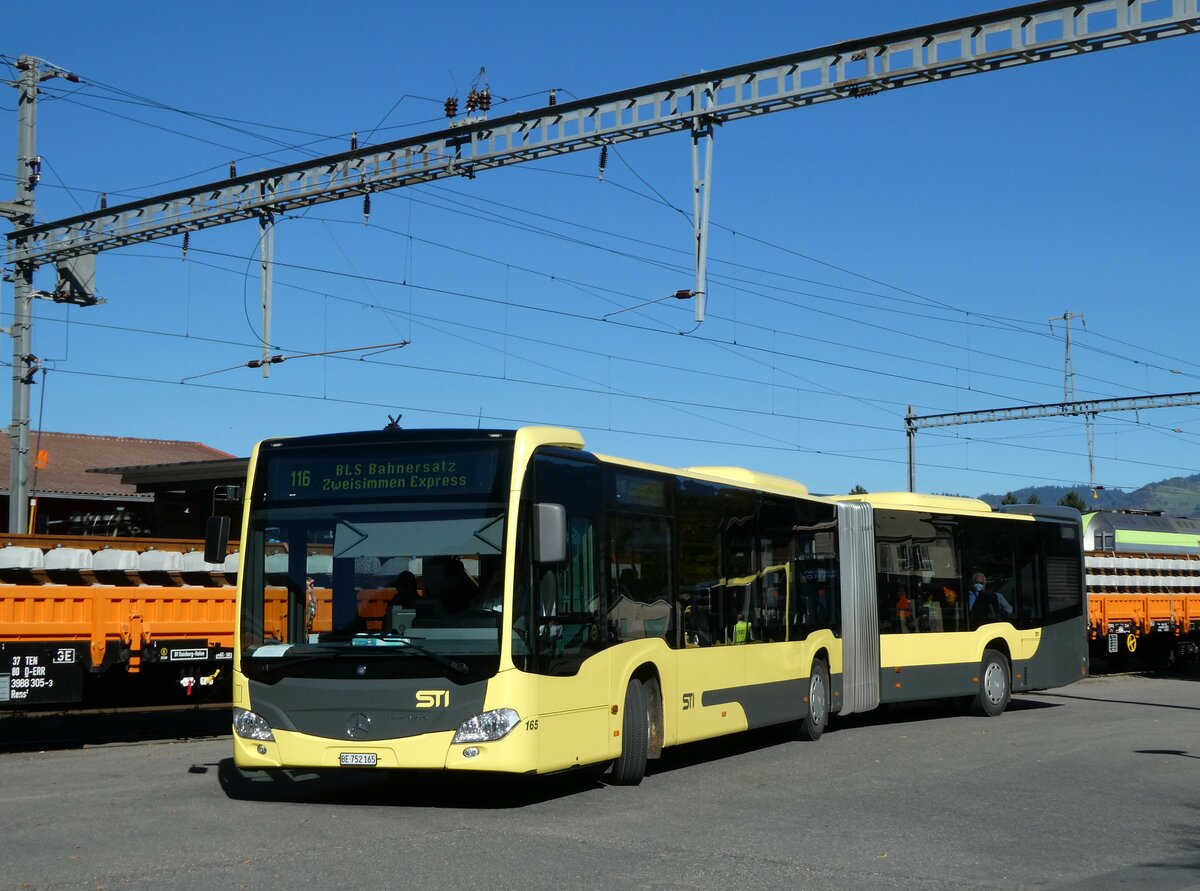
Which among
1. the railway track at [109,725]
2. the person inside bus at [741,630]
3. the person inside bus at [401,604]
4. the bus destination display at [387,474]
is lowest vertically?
the railway track at [109,725]

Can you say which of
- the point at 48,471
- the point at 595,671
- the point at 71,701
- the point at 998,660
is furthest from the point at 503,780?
the point at 48,471

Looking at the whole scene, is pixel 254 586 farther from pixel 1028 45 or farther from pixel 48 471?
pixel 48 471

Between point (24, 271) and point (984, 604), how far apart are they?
49.9 feet

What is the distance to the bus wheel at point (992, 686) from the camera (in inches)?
804

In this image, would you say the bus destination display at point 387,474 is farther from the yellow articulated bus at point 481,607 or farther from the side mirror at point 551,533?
the side mirror at point 551,533

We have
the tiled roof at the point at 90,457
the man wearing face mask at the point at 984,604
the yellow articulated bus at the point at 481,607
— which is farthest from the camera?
the tiled roof at the point at 90,457

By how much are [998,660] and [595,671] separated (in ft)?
35.3

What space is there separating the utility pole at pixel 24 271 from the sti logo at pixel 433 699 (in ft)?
45.0

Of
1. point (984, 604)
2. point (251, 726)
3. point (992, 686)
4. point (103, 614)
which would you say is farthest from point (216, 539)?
point (992, 686)

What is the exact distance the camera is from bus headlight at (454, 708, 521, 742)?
10.6 m

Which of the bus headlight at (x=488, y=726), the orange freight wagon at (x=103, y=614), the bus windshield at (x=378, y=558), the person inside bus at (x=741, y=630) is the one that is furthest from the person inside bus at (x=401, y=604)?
the orange freight wagon at (x=103, y=614)

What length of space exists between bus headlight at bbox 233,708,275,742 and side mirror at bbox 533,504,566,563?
2.45 m

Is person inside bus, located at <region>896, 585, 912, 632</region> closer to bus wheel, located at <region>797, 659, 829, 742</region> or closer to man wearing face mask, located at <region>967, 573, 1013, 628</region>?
man wearing face mask, located at <region>967, 573, 1013, 628</region>

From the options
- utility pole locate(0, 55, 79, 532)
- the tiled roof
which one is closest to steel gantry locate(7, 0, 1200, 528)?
utility pole locate(0, 55, 79, 532)
